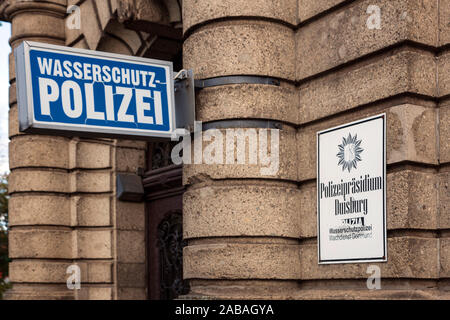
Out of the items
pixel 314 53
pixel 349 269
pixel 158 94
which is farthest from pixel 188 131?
pixel 349 269

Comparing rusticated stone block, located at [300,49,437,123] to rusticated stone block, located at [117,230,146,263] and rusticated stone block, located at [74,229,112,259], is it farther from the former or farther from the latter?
rusticated stone block, located at [74,229,112,259]

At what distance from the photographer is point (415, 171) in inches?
194

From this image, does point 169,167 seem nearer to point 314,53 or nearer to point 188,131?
point 188,131

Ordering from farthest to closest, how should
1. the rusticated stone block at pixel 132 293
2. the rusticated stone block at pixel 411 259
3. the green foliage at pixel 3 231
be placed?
the green foliage at pixel 3 231 → the rusticated stone block at pixel 132 293 → the rusticated stone block at pixel 411 259

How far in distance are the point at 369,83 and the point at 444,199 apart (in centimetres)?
108

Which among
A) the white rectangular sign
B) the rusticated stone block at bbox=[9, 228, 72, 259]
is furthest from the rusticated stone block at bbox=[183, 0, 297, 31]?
the rusticated stone block at bbox=[9, 228, 72, 259]

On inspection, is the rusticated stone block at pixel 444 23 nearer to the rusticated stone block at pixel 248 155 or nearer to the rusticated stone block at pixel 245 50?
the rusticated stone block at pixel 245 50

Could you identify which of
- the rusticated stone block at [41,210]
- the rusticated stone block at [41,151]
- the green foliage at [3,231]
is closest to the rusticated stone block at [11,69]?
the rusticated stone block at [41,151]

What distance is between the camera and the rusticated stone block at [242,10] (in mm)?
5934

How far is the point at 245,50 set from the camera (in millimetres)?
5902

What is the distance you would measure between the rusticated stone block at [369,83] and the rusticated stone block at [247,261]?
4.01ft

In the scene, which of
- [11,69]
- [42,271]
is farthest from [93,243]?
[11,69]

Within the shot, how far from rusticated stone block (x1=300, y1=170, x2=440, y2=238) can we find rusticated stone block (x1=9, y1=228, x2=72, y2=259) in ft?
20.5
